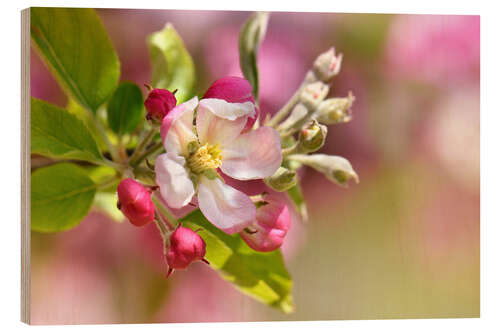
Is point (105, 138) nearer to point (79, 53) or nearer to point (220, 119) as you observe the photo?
point (79, 53)

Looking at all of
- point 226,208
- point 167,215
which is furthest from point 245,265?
point 226,208

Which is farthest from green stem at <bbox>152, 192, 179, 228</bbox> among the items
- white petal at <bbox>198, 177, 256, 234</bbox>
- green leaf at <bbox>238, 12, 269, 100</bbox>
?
green leaf at <bbox>238, 12, 269, 100</bbox>

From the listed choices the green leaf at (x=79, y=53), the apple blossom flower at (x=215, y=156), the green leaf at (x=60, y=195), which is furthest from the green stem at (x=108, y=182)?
the apple blossom flower at (x=215, y=156)

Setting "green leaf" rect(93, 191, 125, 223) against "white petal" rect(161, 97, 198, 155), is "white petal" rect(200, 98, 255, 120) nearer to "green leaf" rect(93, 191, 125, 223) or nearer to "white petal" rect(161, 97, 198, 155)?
"white petal" rect(161, 97, 198, 155)

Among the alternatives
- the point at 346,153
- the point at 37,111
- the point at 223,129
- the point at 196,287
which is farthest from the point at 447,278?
the point at 37,111

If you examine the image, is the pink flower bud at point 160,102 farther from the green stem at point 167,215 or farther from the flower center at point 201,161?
the green stem at point 167,215
